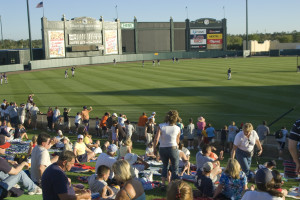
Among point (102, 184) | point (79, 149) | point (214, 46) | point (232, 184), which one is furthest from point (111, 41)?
point (232, 184)

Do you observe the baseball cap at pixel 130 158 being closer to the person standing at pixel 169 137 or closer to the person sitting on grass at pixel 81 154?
the person standing at pixel 169 137

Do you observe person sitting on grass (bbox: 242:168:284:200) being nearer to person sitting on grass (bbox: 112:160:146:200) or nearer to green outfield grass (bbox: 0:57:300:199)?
person sitting on grass (bbox: 112:160:146:200)

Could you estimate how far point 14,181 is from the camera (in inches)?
312

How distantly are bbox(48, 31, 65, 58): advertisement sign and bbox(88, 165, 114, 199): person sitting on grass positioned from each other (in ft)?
210

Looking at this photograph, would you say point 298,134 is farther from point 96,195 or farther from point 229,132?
point 229,132

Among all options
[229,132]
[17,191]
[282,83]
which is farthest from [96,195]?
[282,83]

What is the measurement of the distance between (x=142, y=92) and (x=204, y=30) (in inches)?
2323

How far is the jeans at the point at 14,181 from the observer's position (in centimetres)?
775

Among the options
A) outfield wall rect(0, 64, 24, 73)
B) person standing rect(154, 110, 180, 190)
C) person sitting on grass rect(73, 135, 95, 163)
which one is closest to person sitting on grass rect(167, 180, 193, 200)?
person standing rect(154, 110, 180, 190)

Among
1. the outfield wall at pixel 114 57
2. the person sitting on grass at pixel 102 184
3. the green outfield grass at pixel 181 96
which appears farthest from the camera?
the outfield wall at pixel 114 57

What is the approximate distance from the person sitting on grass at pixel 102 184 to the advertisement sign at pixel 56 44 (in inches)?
2520

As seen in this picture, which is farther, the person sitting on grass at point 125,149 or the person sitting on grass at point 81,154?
the person sitting on grass at point 81,154

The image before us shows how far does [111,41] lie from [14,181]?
7258 cm

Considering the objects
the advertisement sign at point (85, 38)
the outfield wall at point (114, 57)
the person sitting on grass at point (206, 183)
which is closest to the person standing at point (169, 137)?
the person sitting on grass at point (206, 183)
